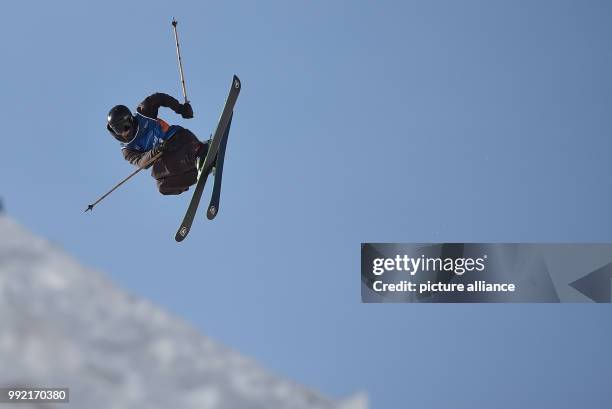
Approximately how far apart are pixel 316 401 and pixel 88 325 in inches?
51.6

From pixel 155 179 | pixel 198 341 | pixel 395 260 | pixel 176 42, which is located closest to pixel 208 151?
pixel 155 179

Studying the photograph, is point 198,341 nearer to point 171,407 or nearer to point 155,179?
point 171,407

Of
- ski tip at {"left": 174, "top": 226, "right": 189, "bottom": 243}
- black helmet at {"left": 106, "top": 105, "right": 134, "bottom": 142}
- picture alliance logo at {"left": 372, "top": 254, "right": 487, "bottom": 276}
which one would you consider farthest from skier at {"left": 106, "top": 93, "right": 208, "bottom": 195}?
picture alliance logo at {"left": 372, "top": 254, "right": 487, "bottom": 276}

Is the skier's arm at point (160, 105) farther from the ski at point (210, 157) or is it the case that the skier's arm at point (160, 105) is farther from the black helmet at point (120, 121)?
the ski at point (210, 157)

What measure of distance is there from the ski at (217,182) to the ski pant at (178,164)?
42 cm

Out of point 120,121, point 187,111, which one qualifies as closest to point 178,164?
point 187,111

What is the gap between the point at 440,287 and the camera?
17.9 meters

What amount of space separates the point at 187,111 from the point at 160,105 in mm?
413

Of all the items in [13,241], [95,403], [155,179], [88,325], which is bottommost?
[95,403]

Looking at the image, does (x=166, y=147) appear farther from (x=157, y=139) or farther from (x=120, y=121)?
(x=120, y=121)

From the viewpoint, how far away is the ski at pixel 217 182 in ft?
43.0

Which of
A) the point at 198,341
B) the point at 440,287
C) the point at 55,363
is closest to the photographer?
the point at 55,363

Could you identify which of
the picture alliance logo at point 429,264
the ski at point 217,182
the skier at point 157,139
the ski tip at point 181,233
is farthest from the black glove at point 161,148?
the picture alliance logo at point 429,264

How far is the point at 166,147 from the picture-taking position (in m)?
12.3
